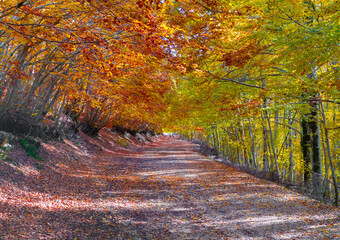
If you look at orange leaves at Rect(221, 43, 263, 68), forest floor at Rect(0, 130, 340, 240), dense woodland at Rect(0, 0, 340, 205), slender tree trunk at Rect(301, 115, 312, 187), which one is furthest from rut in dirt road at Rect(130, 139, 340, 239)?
orange leaves at Rect(221, 43, 263, 68)

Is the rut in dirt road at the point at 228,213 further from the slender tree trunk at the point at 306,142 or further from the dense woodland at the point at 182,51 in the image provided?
the slender tree trunk at the point at 306,142

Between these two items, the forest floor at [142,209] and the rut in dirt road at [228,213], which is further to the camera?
the rut in dirt road at [228,213]

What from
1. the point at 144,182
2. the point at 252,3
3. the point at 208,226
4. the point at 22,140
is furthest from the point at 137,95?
the point at 208,226

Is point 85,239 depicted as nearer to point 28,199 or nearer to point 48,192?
point 28,199

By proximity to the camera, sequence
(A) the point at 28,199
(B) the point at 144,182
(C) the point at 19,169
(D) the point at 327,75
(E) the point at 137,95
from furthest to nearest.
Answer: (E) the point at 137,95, (B) the point at 144,182, (C) the point at 19,169, (D) the point at 327,75, (A) the point at 28,199

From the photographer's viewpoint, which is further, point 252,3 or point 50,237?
point 252,3

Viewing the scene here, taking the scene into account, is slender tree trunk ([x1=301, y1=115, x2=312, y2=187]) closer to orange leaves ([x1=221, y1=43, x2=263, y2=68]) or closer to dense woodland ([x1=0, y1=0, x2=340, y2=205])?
dense woodland ([x1=0, y1=0, x2=340, y2=205])

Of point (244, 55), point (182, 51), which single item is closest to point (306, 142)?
point (244, 55)

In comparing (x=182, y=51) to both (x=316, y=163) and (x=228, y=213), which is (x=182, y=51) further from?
(x=316, y=163)

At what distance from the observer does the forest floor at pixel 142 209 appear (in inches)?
175

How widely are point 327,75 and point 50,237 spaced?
7.37 meters

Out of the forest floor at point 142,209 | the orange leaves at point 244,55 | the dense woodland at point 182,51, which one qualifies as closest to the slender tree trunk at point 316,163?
the dense woodland at point 182,51

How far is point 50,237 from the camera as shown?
3867 millimetres

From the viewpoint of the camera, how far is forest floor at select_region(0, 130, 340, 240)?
4449 millimetres
